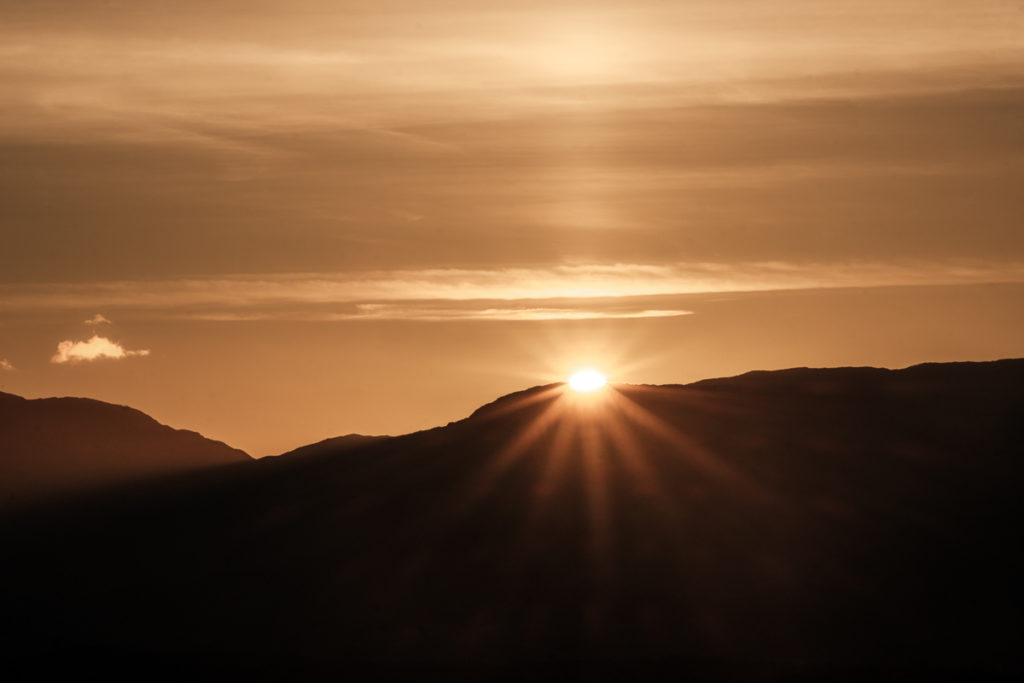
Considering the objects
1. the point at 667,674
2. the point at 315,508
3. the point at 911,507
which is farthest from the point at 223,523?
the point at 911,507

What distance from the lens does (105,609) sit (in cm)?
14038

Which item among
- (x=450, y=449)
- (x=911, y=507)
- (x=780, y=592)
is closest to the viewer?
(x=780, y=592)

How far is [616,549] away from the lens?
13250 centimetres

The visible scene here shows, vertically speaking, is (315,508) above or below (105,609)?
above

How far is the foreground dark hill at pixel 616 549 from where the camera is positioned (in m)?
118

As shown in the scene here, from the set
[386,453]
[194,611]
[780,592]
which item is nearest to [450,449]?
[386,453]

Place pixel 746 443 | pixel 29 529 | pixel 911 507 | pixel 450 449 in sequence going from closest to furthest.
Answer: pixel 911 507 → pixel 746 443 → pixel 450 449 → pixel 29 529

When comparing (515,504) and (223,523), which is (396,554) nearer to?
(515,504)

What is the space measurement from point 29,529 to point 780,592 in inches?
3825

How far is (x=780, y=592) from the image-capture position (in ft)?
403

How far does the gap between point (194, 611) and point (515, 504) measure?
32.1 meters

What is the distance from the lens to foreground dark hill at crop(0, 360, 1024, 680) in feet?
388

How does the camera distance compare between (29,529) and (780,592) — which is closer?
(780,592)

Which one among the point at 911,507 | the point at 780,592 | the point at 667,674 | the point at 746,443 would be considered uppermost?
the point at 746,443
